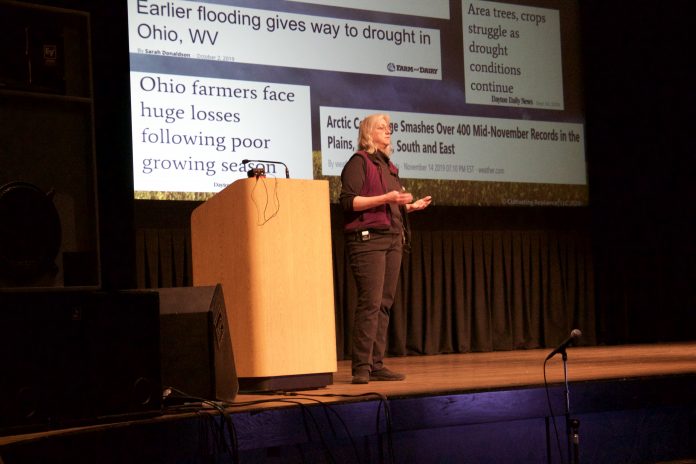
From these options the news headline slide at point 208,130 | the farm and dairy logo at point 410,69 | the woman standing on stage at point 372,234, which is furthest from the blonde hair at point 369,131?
the farm and dairy logo at point 410,69

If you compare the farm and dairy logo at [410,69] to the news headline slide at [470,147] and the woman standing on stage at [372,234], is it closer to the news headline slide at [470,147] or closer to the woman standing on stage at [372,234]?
the news headline slide at [470,147]

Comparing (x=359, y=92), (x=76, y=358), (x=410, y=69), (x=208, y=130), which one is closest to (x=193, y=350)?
(x=76, y=358)

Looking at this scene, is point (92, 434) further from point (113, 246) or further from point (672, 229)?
point (672, 229)

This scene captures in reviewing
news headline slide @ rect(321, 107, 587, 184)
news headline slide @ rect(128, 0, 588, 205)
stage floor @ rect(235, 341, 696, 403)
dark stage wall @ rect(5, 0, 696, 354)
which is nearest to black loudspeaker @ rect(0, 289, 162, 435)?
stage floor @ rect(235, 341, 696, 403)

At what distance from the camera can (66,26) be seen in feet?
9.22

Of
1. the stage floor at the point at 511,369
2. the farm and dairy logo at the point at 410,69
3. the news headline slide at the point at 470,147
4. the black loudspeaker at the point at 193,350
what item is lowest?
the stage floor at the point at 511,369

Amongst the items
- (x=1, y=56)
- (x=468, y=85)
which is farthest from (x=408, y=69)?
(x=1, y=56)

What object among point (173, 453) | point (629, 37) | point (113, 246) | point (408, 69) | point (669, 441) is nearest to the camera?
point (173, 453)

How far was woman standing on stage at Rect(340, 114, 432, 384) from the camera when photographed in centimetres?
413

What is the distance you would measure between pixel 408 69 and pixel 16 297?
14.8ft

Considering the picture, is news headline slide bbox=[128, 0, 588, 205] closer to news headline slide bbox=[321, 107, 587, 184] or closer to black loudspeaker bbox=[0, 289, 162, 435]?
news headline slide bbox=[321, 107, 587, 184]

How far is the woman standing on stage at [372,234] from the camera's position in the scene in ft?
13.6

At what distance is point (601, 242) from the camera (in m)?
7.77

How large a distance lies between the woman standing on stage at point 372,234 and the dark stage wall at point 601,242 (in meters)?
2.43
